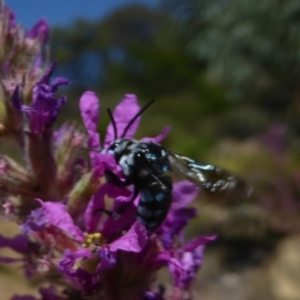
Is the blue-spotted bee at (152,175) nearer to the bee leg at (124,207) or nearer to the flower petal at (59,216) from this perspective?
the bee leg at (124,207)

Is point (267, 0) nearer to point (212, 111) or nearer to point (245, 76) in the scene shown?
point (245, 76)

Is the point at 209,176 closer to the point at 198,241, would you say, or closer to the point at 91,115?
the point at 198,241

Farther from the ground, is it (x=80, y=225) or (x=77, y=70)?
(x=77, y=70)

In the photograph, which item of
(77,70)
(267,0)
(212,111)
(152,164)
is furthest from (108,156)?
(77,70)

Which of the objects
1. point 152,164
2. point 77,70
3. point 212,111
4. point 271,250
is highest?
point 77,70

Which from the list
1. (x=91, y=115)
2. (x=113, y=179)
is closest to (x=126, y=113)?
(x=91, y=115)

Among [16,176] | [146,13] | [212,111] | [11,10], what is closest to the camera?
[16,176]

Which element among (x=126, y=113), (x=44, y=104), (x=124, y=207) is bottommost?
(x=124, y=207)

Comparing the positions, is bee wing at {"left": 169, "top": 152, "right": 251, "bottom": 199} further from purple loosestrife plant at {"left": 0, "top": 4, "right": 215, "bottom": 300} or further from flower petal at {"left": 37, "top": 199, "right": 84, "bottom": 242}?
flower petal at {"left": 37, "top": 199, "right": 84, "bottom": 242}
